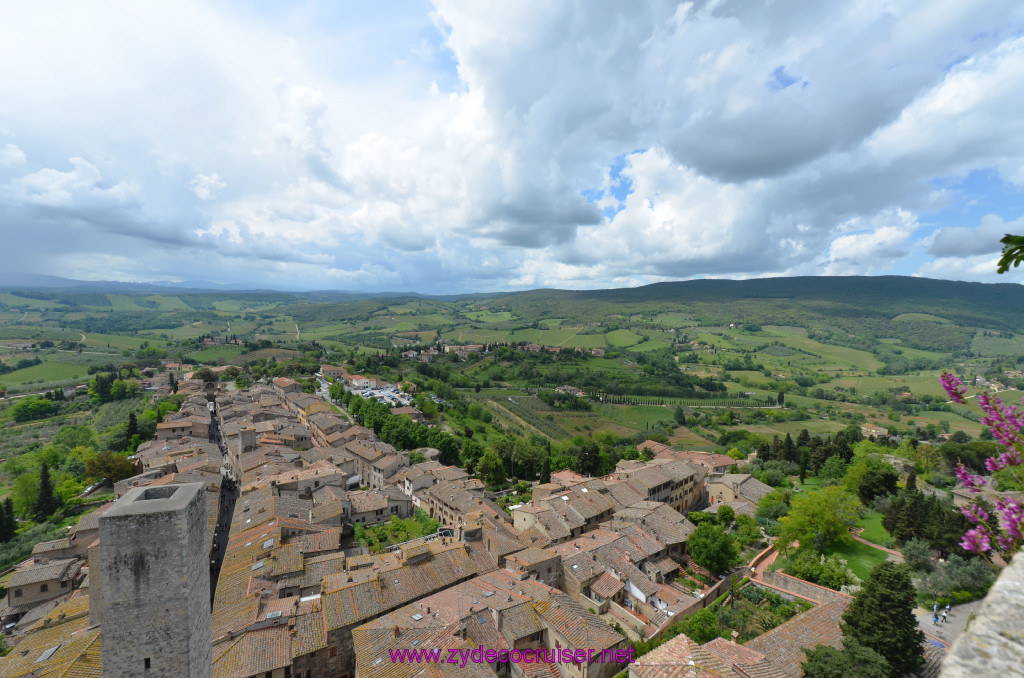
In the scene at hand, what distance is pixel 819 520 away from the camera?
94.6 ft

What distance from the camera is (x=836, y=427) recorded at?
8594 cm

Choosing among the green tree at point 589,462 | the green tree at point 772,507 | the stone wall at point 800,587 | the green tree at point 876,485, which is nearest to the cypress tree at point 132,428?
the green tree at point 589,462

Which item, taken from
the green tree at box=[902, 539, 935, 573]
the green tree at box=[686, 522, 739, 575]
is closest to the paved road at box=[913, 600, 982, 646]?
the green tree at box=[902, 539, 935, 573]

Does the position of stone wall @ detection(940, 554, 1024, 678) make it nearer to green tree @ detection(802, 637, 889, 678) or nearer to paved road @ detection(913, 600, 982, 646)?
green tree @ detection(802, 637, 889, 678)

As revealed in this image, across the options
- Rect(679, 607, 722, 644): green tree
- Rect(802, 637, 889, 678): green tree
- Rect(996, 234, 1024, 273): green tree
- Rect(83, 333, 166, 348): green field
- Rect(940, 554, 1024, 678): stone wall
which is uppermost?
Rect(996, 234, 1024, 273): green tree

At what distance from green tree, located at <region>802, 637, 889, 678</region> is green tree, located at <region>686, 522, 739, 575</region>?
36.7 feet

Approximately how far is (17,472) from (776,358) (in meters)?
185

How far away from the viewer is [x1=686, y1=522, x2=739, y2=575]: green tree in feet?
97.0

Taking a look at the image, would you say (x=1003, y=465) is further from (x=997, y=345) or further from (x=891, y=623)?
(x=997, y=345)

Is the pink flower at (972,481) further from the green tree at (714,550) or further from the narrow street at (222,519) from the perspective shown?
the narrow street at (222,519)

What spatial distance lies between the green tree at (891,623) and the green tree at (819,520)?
10067mm

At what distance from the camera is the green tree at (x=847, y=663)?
16.5 metres

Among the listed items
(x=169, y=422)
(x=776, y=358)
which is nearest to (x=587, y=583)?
(x=169, y=422)

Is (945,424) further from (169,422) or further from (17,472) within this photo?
(17,472)
